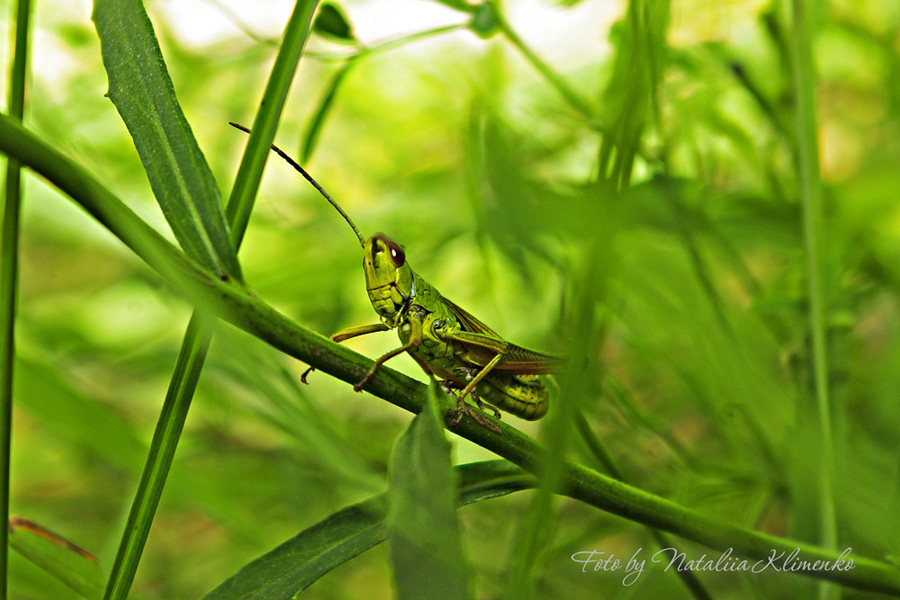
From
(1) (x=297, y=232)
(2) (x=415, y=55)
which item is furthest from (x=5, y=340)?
(2) (x=415, y=55)

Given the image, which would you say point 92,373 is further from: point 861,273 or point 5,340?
point 861,273

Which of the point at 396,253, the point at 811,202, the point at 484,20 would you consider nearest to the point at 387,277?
the point at 396,253

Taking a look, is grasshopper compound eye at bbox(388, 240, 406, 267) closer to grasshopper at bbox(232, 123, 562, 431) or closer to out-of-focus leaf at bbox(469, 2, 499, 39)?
grasshopper at bbox(232, 123, 562, 431)

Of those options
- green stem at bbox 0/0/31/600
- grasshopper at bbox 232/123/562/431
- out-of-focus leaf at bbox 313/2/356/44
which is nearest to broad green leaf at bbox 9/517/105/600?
green stem at bbox 0/0/31/600

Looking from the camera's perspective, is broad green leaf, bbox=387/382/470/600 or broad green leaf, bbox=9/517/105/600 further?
broad green leaf, bbox=9/517/105/600

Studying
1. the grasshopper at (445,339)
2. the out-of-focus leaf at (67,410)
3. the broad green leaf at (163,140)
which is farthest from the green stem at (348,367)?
the out-of-focus leaf at (67,410)
